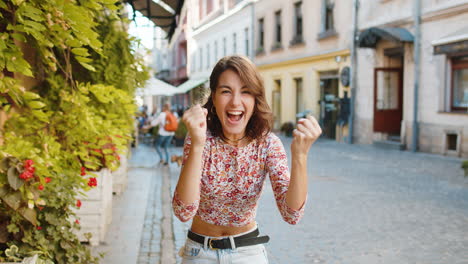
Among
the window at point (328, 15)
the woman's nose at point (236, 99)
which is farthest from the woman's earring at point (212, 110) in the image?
the window at point (328, 15)

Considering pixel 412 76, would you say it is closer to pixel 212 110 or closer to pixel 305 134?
pixel 212 110

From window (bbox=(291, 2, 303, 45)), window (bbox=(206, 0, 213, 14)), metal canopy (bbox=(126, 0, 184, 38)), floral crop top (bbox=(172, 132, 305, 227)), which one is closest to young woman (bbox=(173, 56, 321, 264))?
floral crop top (bbox=(172, 132, 305, 227))

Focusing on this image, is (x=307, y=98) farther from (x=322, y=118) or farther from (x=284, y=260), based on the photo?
(x=284, y=260)

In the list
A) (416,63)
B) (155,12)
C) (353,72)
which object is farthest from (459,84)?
(155,12)

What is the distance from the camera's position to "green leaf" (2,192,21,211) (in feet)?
9.32

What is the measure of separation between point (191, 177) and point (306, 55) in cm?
2313

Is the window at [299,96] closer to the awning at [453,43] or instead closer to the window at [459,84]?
the window at [459,84]

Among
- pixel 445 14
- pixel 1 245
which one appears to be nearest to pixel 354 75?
pixel 445 14

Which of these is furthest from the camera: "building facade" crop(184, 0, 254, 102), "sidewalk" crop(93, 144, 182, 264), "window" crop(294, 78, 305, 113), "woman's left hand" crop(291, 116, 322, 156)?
"building facade" crop(184, 0, 254, 102)

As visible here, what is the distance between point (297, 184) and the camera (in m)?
2.12

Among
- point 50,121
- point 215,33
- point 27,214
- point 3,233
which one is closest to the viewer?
point 27,214

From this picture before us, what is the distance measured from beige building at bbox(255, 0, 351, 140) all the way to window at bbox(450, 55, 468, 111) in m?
5.57

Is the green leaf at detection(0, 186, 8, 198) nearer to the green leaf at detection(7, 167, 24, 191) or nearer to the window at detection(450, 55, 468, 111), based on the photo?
the green leaf at detection(7, 167, 24, 191)

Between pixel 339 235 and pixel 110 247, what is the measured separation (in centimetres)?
252
